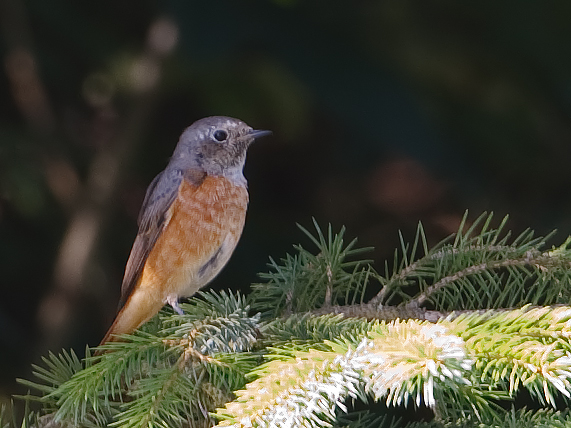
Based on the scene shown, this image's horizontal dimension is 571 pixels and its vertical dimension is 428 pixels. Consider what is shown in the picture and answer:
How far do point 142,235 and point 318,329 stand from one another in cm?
147

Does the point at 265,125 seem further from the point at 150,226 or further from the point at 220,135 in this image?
the point at 150,226

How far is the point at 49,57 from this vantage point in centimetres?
485

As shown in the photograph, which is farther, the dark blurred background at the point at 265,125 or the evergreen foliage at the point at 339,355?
the dark blurred background at the point at 265,125

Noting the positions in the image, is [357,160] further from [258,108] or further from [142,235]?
[142,235]

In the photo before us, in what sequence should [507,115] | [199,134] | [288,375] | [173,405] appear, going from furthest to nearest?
[507,115], [199,134], [173,405], [288,375]

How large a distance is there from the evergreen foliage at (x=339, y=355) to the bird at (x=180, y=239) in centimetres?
49

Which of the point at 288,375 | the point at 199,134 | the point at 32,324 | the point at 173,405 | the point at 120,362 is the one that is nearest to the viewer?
the point at 288,375

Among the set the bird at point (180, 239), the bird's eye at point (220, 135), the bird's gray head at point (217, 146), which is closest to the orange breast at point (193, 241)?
the bird at point (180, 239)

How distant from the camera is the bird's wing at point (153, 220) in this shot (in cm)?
317

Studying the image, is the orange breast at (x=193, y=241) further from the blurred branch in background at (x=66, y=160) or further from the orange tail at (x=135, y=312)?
the blurred branch in background at (x=66, y=160)

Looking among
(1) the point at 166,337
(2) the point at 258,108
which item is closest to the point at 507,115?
(2) the point at 258,108

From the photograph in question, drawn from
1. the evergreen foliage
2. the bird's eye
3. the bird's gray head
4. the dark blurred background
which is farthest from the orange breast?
the dark blurred background

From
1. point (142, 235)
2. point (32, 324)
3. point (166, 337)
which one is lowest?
point (32, 324)

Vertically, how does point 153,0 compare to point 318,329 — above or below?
above
